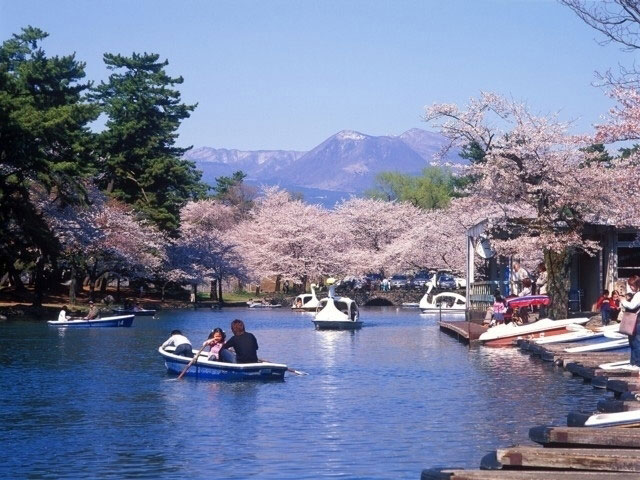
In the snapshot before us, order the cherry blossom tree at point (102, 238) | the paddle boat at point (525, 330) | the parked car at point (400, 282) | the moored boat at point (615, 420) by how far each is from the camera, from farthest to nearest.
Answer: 1. the parked car at point (400, 282)
2. the cherry blossom tree at point (102, 238)
3. the paddle boat at point (525, 330)
4. the moored boat at point (615, 420)

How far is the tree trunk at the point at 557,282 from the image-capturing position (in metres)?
40.2

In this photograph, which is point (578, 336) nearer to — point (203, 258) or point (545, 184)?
point (545, 184)

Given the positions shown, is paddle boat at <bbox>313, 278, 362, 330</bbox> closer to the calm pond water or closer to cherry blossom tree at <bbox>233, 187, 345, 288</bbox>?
the calm pond water

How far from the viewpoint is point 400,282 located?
349ft

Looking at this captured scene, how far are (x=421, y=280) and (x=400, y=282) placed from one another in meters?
3.37

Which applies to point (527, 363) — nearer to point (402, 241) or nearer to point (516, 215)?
point (516, 215)

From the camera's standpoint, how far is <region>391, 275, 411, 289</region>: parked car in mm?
99062

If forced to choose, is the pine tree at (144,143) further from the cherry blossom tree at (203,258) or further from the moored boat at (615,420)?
the moored boat at (615,420)

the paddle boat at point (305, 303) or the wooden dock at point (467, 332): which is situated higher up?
the paddle boat at point (305, 303)

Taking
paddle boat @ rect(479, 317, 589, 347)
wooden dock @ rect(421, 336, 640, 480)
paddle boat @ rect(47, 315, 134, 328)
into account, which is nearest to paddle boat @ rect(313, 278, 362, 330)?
paddle boat @ rect(47, 315, 134, 328)

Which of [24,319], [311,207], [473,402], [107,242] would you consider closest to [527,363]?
[473,402]

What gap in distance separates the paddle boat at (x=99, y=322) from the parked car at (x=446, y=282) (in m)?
42.5

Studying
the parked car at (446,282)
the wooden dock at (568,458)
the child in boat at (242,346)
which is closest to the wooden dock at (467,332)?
the child in boat at (242,346)

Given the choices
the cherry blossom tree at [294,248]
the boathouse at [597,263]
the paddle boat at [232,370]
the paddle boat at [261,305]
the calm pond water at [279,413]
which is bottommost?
the calm pond water at [279,413]
